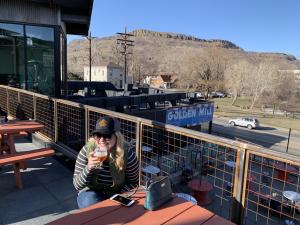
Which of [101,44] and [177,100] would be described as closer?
[177,100]

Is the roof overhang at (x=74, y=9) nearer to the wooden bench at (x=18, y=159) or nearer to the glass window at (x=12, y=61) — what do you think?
the glass window at (x=12, y=61)

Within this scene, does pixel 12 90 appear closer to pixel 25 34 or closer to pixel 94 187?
pixel 25 34

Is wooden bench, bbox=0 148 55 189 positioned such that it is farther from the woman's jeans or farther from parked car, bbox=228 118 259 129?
parked car, bbox=228 118 259 129

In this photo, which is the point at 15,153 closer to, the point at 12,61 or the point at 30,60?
the point at 30,60

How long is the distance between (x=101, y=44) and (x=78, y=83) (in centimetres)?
14216

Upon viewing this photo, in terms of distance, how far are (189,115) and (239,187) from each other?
16845mm

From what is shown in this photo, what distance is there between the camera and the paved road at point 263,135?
2516 centimetres

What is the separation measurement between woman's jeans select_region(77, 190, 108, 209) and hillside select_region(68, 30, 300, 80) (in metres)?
62.8

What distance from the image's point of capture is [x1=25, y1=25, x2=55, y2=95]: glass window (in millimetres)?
8430

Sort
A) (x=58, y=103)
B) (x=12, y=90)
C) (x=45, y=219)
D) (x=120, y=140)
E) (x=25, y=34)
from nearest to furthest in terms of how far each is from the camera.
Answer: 1. (x=120, y=140)
2. (x=45, y=219)
3. (x=58, y=103)
4. (x=12, y=90)
5. (x=25, y=34)

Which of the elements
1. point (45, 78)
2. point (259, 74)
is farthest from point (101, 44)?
point (45, 78)

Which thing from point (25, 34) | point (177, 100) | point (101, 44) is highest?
point (101, 44)

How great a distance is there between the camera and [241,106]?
1938 inches

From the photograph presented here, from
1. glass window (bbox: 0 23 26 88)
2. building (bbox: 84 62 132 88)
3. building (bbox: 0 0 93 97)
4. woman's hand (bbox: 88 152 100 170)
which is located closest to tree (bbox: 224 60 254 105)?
building (bbox: 84 62 132 88)
